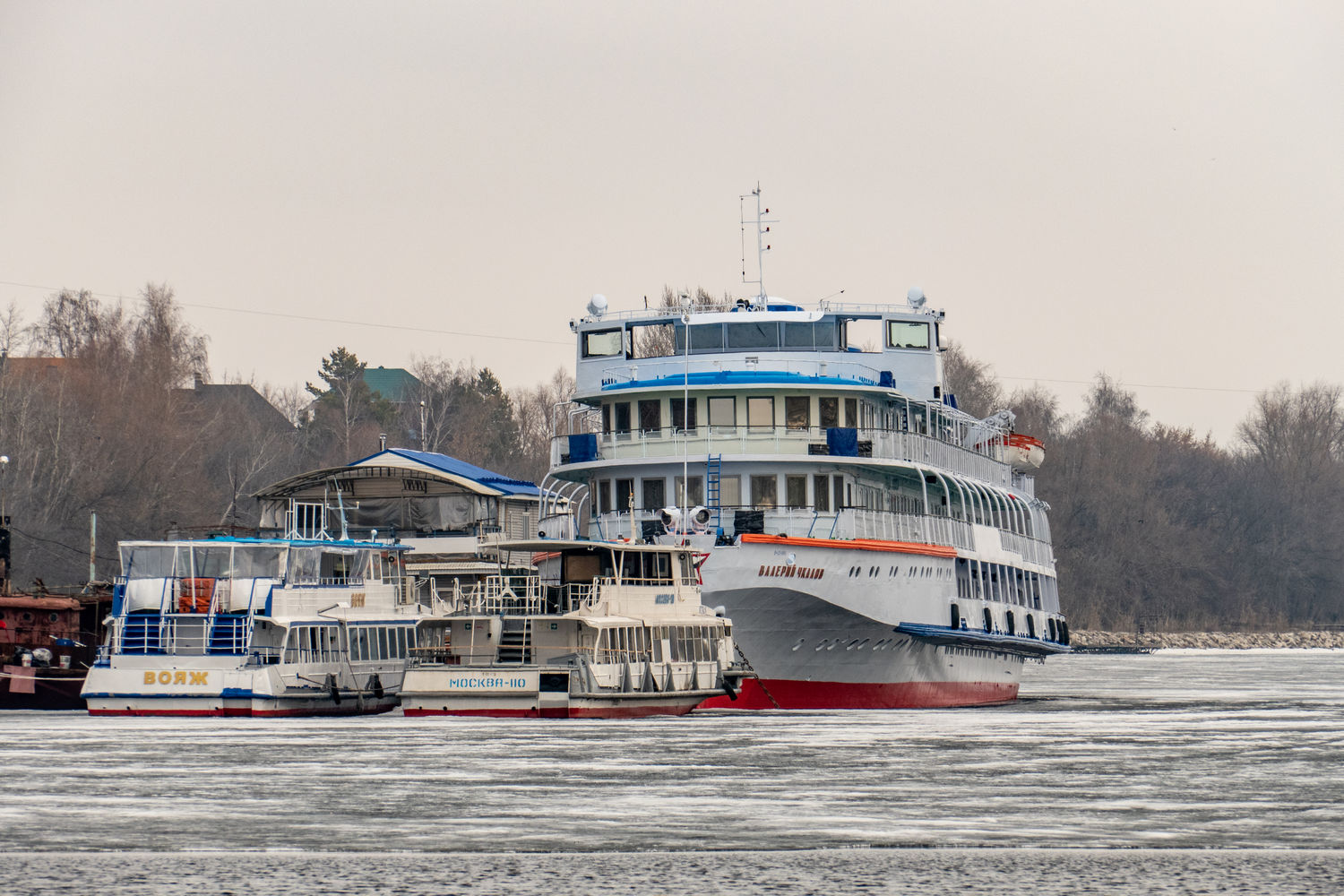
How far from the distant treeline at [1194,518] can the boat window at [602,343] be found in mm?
73702

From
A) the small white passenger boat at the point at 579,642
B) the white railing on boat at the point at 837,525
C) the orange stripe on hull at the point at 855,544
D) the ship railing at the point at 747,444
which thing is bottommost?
the small white passenger boat at the point at 579,642

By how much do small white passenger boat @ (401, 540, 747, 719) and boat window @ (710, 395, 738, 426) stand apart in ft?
19.8

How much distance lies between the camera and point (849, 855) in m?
19.7

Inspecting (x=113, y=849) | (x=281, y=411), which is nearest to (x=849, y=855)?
(x=113, y=849)

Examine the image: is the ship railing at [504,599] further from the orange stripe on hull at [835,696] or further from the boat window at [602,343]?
the boat window at [602,343]

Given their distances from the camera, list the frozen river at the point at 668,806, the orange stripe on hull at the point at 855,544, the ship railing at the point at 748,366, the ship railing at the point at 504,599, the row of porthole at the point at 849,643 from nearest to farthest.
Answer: the frozen river at the point at 668,806, the ship railing at the point at 504,599, the orange stripe on hull at the point at 855,544, the row of porthole at the point at 849,643, the ship railing at the point at 748,366

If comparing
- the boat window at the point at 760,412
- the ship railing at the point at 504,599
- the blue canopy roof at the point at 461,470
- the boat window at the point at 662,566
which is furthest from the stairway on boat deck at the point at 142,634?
the blue canopy roof at the point at 461,470

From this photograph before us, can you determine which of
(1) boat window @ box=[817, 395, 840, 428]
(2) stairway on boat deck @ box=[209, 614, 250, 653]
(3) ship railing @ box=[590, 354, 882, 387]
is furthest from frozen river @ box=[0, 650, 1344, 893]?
(3) ship railing @ box=[590, 354, 882, 387]

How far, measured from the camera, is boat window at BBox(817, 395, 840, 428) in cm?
5075

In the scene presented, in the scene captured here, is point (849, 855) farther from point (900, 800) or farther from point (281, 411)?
point (281, 411)

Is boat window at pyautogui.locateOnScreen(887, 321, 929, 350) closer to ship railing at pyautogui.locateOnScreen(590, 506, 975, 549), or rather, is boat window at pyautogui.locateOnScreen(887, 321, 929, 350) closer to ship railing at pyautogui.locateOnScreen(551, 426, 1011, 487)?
ship railing at pyautogui.locateOnScreen(551, 426, 1011, 487)

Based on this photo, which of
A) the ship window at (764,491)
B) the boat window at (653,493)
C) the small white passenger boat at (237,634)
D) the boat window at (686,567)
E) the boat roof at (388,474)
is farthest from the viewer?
the boat roof at (388,474)

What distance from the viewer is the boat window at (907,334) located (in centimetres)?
5491

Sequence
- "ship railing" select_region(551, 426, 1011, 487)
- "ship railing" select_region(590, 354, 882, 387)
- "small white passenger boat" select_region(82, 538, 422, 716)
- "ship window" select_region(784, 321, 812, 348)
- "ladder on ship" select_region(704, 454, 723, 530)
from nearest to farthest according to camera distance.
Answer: "small white passenger boat" select_region(82, 538, 422, 716), "ladder on ship" select_region(704, 454, 723, 530), "ship railing" select_region(551, 426, 1011, 487), "ship railing" select_region(590, 354, 882, 387), "ship window" select_region(784, 321, 812, 348)
